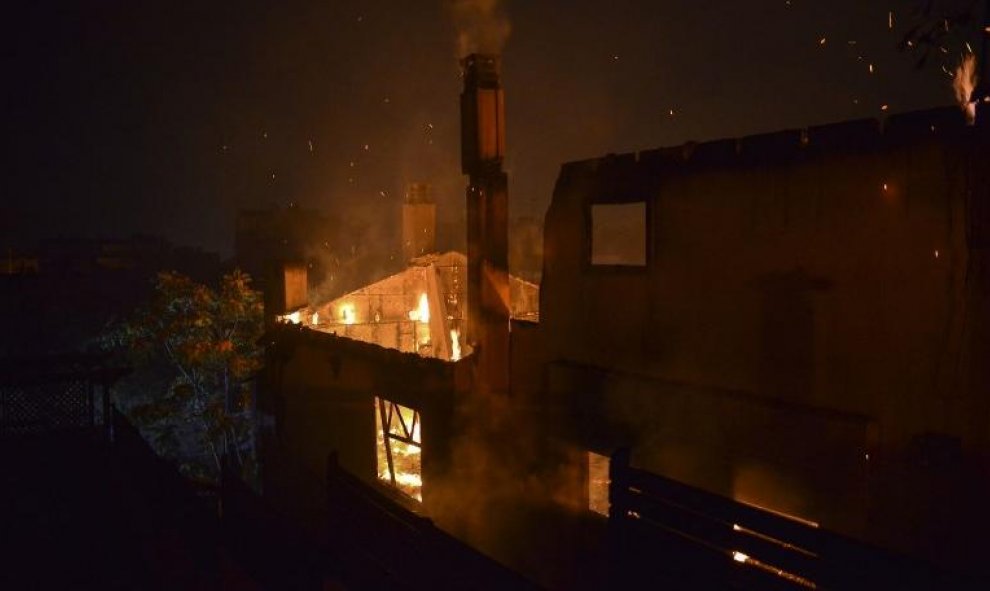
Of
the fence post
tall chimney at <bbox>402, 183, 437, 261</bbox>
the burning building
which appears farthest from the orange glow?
the fence post

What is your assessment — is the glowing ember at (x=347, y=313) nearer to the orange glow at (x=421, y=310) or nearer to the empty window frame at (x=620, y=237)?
the orange glow at (x=421, y=310)

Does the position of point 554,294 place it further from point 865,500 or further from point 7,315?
point 7,315

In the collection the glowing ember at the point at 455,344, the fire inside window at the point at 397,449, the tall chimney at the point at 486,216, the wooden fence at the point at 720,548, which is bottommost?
the fire inside window at the point at 397,449

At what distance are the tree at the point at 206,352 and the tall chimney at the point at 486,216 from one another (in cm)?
1084

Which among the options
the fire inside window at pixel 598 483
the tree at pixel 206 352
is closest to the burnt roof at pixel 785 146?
the fire inside window at pixel 598 483

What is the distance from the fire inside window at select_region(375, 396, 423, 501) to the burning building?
0.29 ft

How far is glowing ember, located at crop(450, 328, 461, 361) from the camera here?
773 inches

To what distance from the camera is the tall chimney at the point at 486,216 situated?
1209 cm

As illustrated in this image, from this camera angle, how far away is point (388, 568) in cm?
584

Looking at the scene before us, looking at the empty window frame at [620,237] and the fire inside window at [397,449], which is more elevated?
Answer: the empty window frame at [620,237]

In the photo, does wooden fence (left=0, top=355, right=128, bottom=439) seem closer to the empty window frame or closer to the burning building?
the burning building

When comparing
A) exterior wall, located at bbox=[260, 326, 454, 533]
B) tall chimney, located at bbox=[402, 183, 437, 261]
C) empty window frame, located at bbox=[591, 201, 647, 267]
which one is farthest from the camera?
empty window frame, located at bbox=[591, 201, 647, 267]

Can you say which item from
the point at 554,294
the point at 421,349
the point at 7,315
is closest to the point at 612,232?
the point at 421,349

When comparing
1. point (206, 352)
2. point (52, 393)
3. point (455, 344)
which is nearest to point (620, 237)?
point (455, 344)
